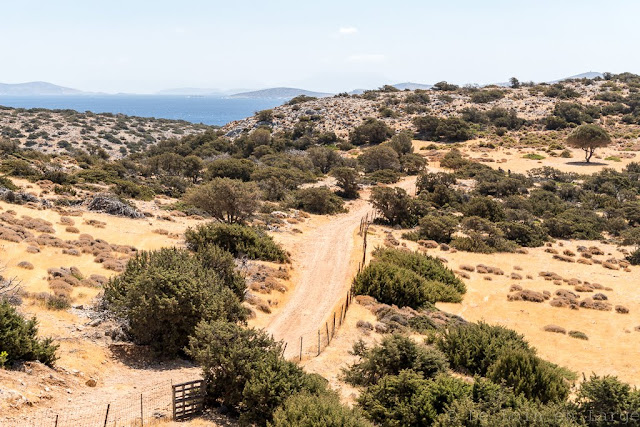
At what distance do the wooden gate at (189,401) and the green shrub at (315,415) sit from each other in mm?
2383

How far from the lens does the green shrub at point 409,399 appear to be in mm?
11680

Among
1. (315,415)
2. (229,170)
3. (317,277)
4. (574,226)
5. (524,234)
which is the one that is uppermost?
(229,170)

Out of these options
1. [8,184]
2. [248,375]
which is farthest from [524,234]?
[8,184]

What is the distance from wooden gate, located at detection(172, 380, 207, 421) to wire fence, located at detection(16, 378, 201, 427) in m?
0.25

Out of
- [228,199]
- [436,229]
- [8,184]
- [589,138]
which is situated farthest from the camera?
[589,138]

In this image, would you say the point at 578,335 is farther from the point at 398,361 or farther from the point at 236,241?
the point at 236,241

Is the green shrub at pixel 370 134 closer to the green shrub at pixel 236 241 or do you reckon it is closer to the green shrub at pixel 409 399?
the green shrub at pixel 236 241

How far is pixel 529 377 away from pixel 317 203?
31439mm

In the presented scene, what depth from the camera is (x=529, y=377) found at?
542 inches

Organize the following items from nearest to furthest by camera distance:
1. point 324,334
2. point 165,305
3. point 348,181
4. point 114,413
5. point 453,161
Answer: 1. point 114,413
2. point 165,305
3. point 324,334
4. point 348,181
5. point 453,161

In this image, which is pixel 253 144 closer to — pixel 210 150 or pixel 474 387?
pixel 210 150

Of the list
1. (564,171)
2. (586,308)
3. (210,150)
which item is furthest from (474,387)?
(210,150)

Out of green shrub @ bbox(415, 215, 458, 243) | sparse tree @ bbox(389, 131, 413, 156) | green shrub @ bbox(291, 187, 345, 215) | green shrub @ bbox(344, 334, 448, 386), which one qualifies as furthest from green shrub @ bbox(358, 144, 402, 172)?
green shrub @ bbox(344, 334, 448, 386)

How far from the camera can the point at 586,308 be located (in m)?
25.6
